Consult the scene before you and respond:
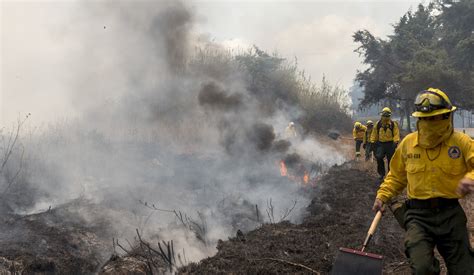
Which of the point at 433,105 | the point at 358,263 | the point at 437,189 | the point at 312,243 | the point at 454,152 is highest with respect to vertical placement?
the point at 433,105

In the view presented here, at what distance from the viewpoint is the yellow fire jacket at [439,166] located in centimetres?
312

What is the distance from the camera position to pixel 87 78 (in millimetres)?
14609

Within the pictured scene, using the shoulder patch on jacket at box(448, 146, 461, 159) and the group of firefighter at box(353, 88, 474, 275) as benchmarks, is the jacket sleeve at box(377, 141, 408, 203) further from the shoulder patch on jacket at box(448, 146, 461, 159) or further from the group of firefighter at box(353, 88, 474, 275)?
the shoulder patch on jacket at box(448, 146, 461, 159)

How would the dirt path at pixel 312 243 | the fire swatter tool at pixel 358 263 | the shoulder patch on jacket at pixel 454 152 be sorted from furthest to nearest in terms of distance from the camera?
the dirt path at pixel 312 243 < the fire swatter tool at pixel 358 263 < the shoulder patch on jacket at pixel 454 152

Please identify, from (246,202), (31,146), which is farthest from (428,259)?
(31,146)

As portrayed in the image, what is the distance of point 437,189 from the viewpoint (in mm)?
3162

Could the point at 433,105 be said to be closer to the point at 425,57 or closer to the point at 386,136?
the point at 386,136

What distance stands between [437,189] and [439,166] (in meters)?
0.18

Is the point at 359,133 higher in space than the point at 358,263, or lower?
higher

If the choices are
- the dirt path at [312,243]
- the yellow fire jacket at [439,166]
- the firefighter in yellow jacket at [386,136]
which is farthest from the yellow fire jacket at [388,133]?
the yellow fire jacket at [439,166]

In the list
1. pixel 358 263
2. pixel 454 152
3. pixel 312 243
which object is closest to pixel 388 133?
pixel 312 243

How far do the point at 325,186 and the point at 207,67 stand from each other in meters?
11.7

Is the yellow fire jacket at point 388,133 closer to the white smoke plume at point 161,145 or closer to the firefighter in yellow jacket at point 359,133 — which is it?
the white smoke plume at point 161,145

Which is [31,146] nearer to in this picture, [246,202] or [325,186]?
[246,202]
